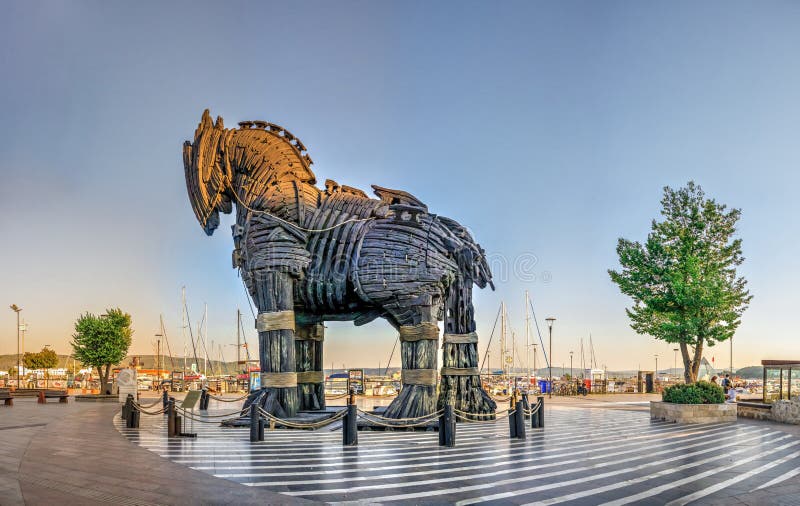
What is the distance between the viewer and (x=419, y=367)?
46.9 feet

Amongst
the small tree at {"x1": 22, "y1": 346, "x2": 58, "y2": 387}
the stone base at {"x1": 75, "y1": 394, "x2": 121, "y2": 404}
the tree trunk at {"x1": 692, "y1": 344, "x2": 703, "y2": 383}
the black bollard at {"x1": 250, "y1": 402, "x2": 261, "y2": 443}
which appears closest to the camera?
the black bollard at {"x1": 250, "y1": 402, "x2": 261, "y2": 443}

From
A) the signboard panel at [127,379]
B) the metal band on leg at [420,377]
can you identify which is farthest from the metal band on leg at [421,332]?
the signboard panel at [127,379]

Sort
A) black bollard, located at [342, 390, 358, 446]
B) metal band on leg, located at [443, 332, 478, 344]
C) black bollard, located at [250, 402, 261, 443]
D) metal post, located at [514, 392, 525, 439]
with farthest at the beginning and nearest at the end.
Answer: metal band on leg, located at [443, 332, 478, 344] → metal post, located at [514, 392, 525, 439] → black bollard, located at [250, 402, 261, 443] → black bollard, located at [342, 390, 358, 446]

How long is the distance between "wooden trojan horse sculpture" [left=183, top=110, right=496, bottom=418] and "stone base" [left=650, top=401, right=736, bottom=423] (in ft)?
24.3

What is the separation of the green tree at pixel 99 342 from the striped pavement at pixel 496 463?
20.0m

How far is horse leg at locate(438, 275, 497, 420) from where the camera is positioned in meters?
15.9

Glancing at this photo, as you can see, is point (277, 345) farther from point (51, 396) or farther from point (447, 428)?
point (51, 396)

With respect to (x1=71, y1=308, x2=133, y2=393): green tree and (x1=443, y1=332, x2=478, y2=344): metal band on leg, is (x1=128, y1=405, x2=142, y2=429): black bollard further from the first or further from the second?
(x1=71, y1=308, x2=133, y2=393): green tree

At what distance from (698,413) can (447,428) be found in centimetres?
1162

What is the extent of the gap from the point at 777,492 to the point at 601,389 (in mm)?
37807

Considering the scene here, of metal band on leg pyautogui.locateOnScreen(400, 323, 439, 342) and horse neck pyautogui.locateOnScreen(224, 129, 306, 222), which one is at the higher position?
horse neck pyautogui.locateOnScreen(224, 129, 306, 222)

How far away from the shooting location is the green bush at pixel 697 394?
19.5m

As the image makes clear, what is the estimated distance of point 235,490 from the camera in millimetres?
7699

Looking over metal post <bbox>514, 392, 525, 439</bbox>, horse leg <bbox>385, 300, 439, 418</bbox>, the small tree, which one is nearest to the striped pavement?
metal post <bbox>514, 392, 525, 439</bbox>
